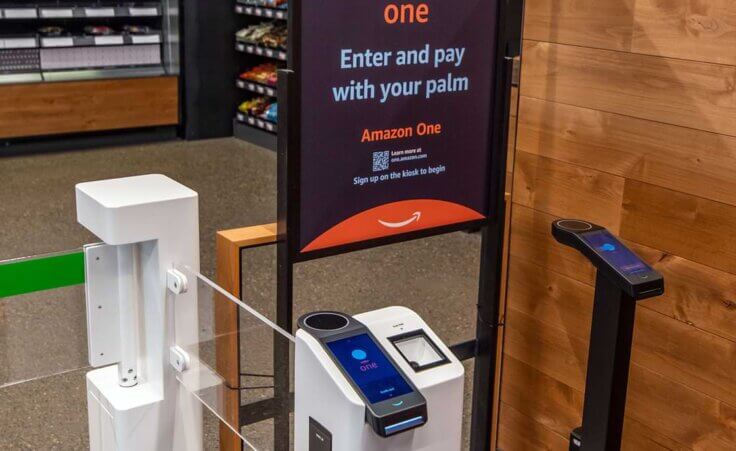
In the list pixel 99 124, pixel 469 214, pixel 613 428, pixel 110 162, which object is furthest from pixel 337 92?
pixel 99 124

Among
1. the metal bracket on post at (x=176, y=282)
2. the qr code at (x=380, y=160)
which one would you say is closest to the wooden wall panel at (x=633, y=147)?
the qr code at (x=380, y=160)

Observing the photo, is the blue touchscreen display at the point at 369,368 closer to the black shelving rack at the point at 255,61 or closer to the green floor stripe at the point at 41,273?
the green floor stripe at the point at 41,273

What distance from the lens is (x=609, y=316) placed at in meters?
2.08

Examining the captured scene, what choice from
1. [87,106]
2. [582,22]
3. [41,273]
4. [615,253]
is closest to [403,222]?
[615,253]

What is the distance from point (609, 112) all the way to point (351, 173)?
0.79 meters

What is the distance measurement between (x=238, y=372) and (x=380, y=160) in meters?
0.64

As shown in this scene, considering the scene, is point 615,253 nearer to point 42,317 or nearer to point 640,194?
point 640,194

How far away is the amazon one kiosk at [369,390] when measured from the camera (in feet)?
4.70

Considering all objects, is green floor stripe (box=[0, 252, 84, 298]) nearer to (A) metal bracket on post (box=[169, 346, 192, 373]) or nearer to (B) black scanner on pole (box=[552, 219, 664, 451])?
(A) metal bracket on post (box=[169, 346, 192, 373])

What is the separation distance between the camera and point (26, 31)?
299 inches

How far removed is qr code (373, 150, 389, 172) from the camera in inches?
89.8

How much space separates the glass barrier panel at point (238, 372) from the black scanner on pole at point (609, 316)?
2.41ft

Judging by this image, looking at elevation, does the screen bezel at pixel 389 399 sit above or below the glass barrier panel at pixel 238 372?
above

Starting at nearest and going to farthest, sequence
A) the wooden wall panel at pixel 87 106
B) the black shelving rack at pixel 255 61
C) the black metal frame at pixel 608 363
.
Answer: the black metal frame at pixel 608 363
the wooden wall panel at pixel 87 106
the black shelving rack at pixel 255 61
